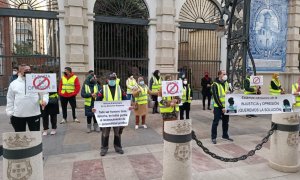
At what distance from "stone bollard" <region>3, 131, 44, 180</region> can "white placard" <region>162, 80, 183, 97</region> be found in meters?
3.37

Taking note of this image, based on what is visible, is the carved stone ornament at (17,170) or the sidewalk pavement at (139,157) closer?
the carved stone ornament at (17,170)

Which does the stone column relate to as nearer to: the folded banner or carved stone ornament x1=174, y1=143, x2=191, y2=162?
the folded banner

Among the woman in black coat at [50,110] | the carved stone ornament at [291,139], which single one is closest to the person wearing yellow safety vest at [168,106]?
the carved stone ornament at [291,139]

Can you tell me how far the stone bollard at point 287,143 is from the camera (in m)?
4.59

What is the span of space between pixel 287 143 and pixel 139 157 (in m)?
2.85

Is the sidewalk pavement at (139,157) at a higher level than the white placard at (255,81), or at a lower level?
lower

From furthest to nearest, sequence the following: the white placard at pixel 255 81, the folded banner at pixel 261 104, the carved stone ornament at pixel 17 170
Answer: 1. the white placard at pixel 255 81
2. the folded banner at pixel 261 104
3. the carved stone ornament at pixel 17 170

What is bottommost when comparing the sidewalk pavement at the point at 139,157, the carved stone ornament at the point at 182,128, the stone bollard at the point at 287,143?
the sidewalk pavement at the point at 139,157

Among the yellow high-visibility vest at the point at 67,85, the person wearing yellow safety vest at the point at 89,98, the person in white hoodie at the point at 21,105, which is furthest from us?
the yellow high-visibility vest at the point at 67,85

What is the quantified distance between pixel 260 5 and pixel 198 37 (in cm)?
356

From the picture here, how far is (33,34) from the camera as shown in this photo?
35.2 feet

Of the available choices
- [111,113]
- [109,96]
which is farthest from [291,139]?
[109,96]

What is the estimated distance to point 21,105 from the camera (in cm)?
471

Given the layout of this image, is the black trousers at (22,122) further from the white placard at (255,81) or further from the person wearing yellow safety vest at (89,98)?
the white placard at (255,81)
